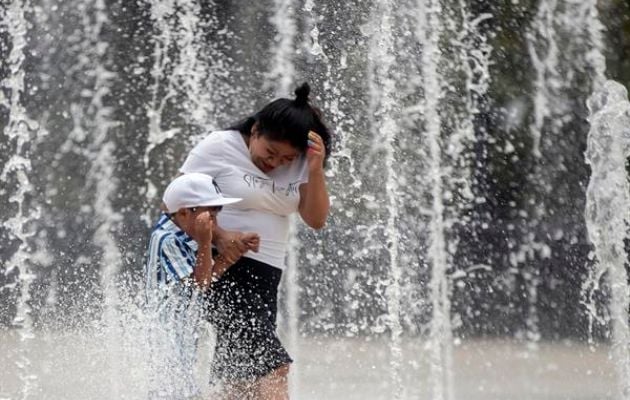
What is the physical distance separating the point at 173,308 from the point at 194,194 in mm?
301

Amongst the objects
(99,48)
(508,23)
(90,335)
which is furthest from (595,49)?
(90,335)

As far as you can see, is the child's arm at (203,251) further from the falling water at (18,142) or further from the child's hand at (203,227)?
the falling water at (18,142)

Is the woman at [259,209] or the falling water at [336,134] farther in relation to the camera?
the falling water at [336,134]

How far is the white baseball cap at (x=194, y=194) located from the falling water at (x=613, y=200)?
428 centimetres

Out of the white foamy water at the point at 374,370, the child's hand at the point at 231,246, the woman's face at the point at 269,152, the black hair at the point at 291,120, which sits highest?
the black hair at the point at 291,120

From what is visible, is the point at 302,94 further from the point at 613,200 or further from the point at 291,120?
the point at 613,200

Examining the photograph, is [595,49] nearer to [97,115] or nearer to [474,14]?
[474,14]

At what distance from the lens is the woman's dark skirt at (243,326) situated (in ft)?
9.53

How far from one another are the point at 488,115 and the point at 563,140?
61 centimetres

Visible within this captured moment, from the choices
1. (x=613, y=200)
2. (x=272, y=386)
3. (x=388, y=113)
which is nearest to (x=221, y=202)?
(x=272, y=386)

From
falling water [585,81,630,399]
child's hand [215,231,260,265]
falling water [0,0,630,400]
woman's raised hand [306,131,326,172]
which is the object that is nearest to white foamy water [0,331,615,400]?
falling water [0,0,630,400]

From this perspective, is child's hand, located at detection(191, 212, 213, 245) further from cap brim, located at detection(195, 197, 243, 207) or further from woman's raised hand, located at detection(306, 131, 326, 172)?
woman's raised hand, located at detection(306, 131, 326, 172)

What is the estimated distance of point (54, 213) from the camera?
8570 millimetres

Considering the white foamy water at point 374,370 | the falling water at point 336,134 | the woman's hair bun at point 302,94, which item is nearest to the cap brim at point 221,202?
the woman's hair bun at point 302,94
